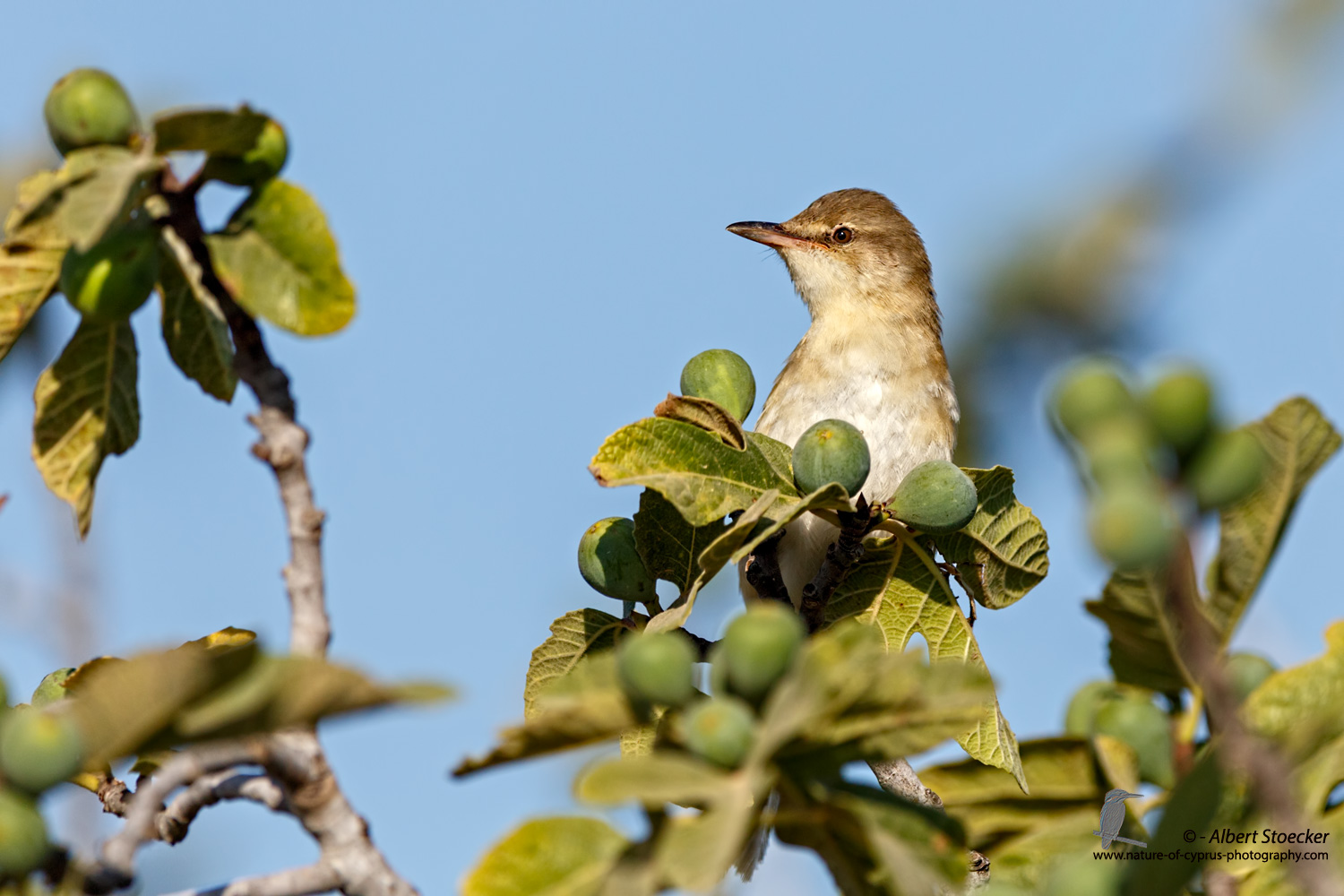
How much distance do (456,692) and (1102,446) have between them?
777 millimetres

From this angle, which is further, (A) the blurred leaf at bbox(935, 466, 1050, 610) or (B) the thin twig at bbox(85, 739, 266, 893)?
(A) the blurred leaf at bbox(935, 466, 1050, 610)

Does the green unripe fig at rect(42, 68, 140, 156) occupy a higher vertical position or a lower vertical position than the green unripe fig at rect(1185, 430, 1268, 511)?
higher

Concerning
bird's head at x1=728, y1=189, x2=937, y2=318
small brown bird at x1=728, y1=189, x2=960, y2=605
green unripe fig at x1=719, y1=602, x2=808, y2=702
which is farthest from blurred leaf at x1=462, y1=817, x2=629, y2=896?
bird's head at x1=728, y1=189, x2=937, y2=318

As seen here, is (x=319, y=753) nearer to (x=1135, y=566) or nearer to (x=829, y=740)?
(x=829, y=740)

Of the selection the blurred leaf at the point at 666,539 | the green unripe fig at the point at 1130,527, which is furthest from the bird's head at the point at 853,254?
the green unripe fig at the point at 1130,527

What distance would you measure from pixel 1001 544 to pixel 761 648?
1.98m

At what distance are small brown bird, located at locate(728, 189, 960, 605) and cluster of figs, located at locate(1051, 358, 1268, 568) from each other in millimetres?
4042

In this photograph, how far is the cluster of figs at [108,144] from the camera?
2.20 m

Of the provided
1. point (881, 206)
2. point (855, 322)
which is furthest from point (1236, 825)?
point (881, 206)

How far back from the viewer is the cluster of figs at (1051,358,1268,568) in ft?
4.35

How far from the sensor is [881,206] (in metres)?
8.08

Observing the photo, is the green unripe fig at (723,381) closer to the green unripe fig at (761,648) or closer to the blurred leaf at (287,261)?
the blurred leaf at (287,261)

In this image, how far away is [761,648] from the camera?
5.87 ft

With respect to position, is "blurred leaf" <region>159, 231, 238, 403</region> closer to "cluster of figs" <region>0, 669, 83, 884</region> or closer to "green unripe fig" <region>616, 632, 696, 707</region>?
"cluster of figs" <region>0, 669, 83, 884</region>
